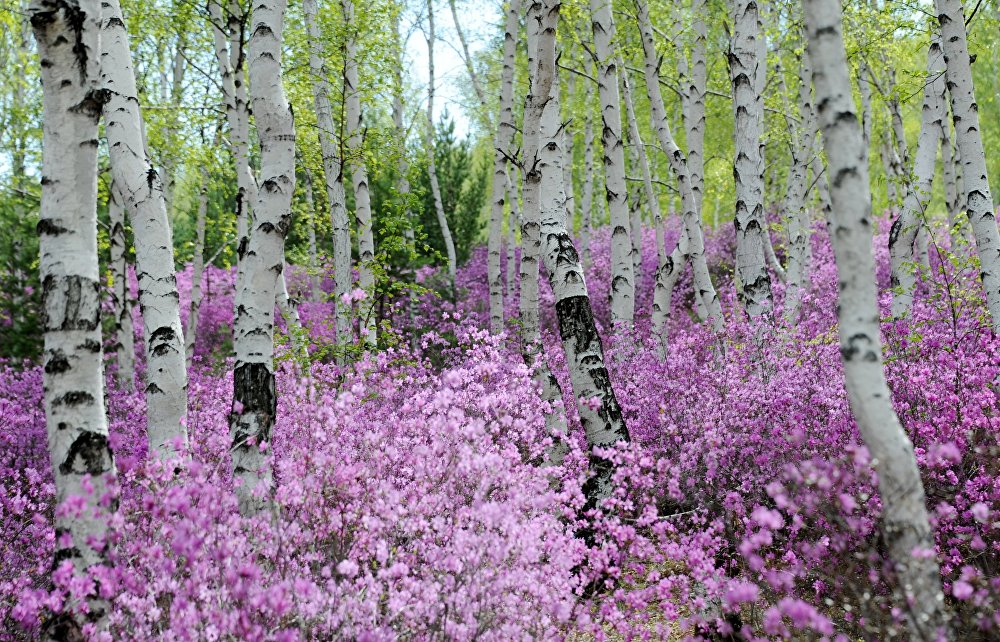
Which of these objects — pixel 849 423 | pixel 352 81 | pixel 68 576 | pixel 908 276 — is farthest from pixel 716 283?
pixel 68 576

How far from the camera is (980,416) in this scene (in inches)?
175

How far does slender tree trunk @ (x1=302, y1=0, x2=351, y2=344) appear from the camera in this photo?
9.31 metres

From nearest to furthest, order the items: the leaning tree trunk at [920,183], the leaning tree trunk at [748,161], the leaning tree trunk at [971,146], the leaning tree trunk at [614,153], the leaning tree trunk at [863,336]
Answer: the leaning tree trunk at [863,336], the leaning tree trunk at [971,146], the leaning tree trunk at [748,161], the leaning tree trunk at [920,183], the leaning tree trunk at [614,153]

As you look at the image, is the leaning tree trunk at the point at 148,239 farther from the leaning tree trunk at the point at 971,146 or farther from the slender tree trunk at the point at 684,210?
the leaning tree trunk at the point at 971,146

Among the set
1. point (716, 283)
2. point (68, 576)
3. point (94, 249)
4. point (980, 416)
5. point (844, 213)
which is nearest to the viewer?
point (844, 213)

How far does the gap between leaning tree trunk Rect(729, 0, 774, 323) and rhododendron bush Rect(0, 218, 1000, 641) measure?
0.63m

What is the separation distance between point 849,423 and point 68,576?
508 cm

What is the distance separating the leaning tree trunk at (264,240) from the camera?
14.7 ft

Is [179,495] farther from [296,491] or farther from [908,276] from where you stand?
[908,276]

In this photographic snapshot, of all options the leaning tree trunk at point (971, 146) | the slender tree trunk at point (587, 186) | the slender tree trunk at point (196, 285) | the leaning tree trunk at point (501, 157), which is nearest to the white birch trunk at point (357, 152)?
the leaning tree trunk at point (501, 157)

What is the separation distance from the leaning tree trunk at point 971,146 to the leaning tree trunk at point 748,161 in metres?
1.71

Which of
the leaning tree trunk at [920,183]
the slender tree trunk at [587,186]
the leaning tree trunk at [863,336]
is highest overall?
the slender tree trunk at [587,186]

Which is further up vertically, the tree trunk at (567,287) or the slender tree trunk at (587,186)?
the slender tree trunk at (587,186)

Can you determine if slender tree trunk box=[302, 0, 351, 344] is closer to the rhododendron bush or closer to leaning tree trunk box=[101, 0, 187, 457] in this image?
the rhododendron bush
